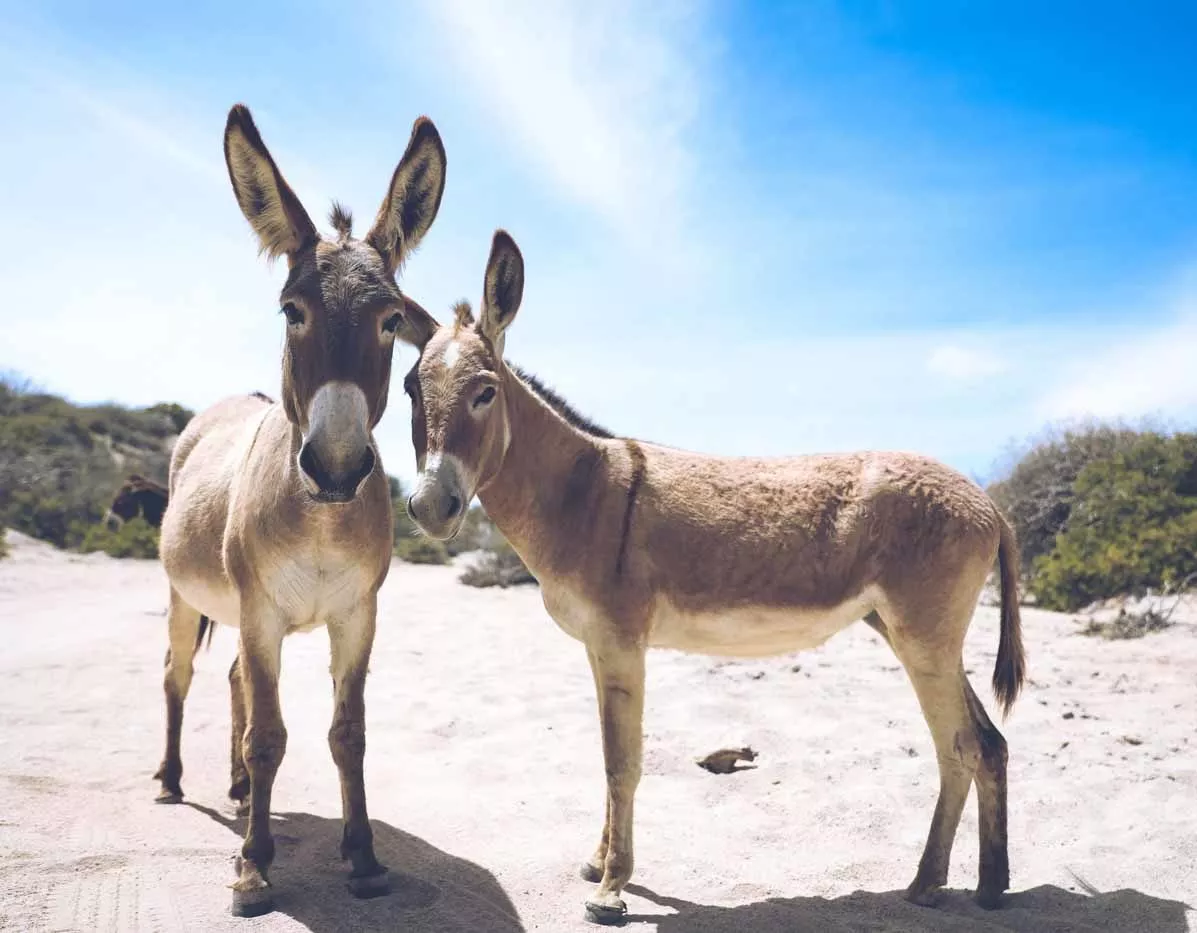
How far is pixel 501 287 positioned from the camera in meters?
3.79

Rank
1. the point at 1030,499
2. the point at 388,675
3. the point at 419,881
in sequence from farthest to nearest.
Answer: the point at 1030,499
the point at 388,675
the point at 419,881

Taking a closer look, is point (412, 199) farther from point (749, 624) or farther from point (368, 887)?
point (368, 887)

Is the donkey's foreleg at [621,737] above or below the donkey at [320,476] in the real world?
below

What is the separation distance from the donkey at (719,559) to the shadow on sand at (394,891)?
0.49 m

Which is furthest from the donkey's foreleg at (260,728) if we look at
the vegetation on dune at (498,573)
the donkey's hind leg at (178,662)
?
the vegetation on dune at (498,573)

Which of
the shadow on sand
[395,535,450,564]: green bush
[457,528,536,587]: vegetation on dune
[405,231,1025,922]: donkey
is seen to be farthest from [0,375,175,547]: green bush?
[405,231,1025,922]: donkey

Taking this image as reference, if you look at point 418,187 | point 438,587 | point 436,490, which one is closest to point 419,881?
point 436,490

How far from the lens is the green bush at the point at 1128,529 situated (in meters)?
10.1

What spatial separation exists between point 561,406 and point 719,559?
1.19 m

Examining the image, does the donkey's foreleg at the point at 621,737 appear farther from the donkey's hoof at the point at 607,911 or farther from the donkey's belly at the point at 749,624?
the donkey's belly at the point at 749,624

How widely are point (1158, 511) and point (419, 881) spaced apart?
11319mm

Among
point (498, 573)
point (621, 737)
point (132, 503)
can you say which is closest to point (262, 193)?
point (621, 737)

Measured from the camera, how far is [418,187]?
3.72m

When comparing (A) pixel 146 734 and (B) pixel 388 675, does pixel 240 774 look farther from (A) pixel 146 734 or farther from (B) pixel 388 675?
(B) pixel 388 675
